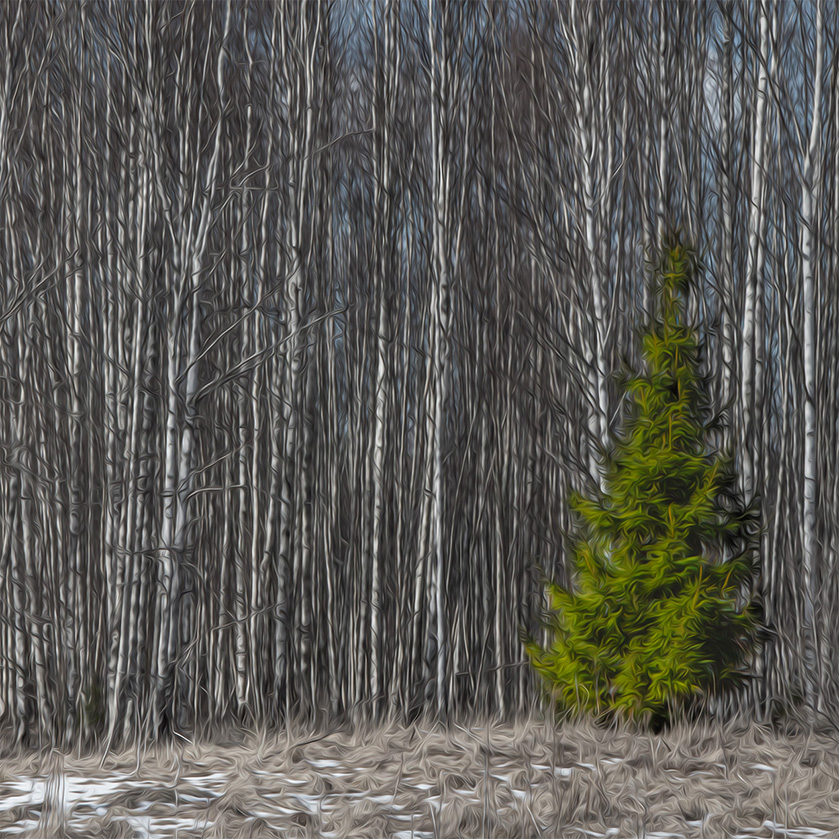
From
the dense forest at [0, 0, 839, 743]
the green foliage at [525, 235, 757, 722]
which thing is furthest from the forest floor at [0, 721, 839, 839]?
the dense forest at [0, 0, 839, 743]

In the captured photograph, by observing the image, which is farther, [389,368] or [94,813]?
[389,368]

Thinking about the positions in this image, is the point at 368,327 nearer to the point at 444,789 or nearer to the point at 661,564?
the point at 661,564

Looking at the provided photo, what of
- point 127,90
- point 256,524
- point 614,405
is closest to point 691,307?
point 614,405

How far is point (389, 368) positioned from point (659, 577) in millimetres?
2990

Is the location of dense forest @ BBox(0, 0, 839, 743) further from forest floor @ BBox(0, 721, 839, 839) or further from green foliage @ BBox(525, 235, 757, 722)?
forest floor @ BBox(0, 721, 839, 839)

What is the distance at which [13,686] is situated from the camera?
7.16 metres

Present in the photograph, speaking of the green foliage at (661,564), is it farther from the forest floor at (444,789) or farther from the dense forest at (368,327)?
the dense forest at (368,327)

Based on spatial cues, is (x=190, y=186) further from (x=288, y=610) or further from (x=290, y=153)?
(x=288, y=610)

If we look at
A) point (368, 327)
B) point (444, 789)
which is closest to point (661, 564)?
point (444, 789)

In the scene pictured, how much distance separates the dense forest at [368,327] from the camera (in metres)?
6.91

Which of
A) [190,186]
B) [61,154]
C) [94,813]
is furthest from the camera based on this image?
[61,154]

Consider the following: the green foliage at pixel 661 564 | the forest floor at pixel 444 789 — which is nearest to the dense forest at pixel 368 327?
the green foliage at pixel 661 564

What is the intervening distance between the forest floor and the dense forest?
112 centimetres

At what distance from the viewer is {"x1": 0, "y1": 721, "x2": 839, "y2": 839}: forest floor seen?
4.27 meters
